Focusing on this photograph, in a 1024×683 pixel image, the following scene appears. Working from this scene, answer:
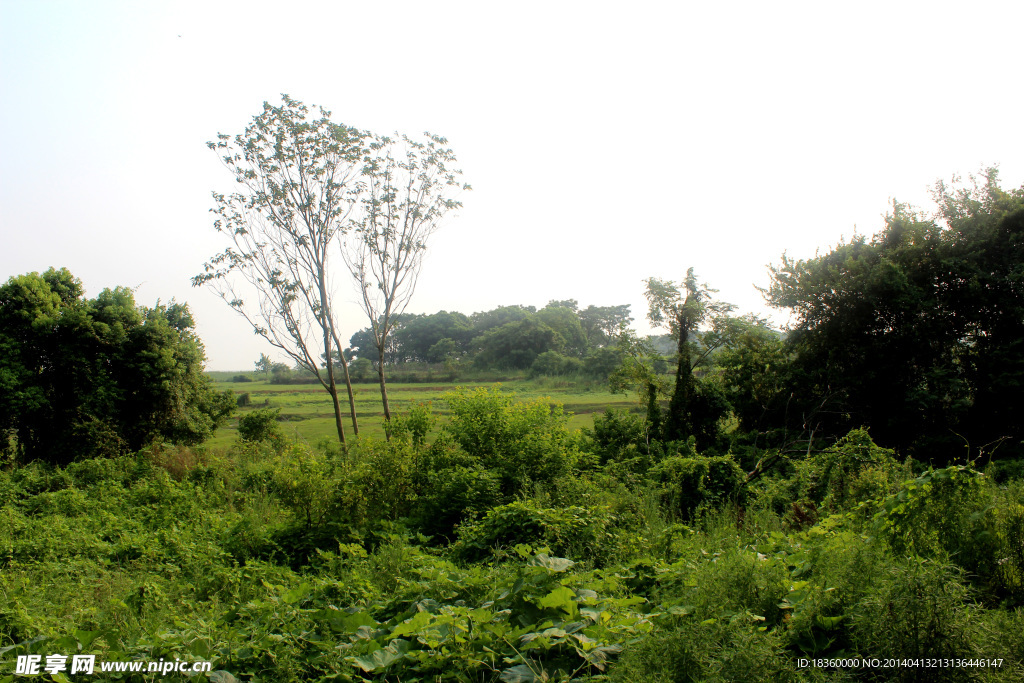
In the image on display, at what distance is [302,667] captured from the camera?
114 inches

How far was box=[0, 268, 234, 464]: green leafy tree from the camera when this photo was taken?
12172 mm

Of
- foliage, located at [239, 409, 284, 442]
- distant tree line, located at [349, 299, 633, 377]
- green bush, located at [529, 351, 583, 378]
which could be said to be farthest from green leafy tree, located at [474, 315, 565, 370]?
foliage, located at [239, 409, 284, 442]

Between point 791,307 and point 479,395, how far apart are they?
8540mm

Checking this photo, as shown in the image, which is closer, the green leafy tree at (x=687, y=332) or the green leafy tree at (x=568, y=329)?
the green leafy tree at (x=687, y=332)

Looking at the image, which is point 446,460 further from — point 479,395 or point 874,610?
point 874,610

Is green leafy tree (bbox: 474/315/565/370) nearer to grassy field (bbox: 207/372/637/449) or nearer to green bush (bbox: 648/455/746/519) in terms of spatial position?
grassy field (bbox: 207/372/637/449)

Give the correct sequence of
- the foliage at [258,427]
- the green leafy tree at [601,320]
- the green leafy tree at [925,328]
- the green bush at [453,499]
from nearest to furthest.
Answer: the green bush at [453,499] < the green leafy tree at [925,328] < the foliage at [258,427] < the green leafy tree at [601,320]

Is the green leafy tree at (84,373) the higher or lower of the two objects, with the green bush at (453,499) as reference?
higher

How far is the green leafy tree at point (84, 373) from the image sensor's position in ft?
39.9

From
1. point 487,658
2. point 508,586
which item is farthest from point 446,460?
point 487,658

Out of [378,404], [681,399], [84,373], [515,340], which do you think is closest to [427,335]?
[515,340]

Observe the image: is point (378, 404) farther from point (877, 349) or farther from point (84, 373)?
point (877, 349)

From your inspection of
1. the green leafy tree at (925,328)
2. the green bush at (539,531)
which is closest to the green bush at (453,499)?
the green bush at (539,531)

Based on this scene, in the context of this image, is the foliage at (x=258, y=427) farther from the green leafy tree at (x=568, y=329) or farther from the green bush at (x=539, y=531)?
the green leafy tree at (x=568, y=329)
